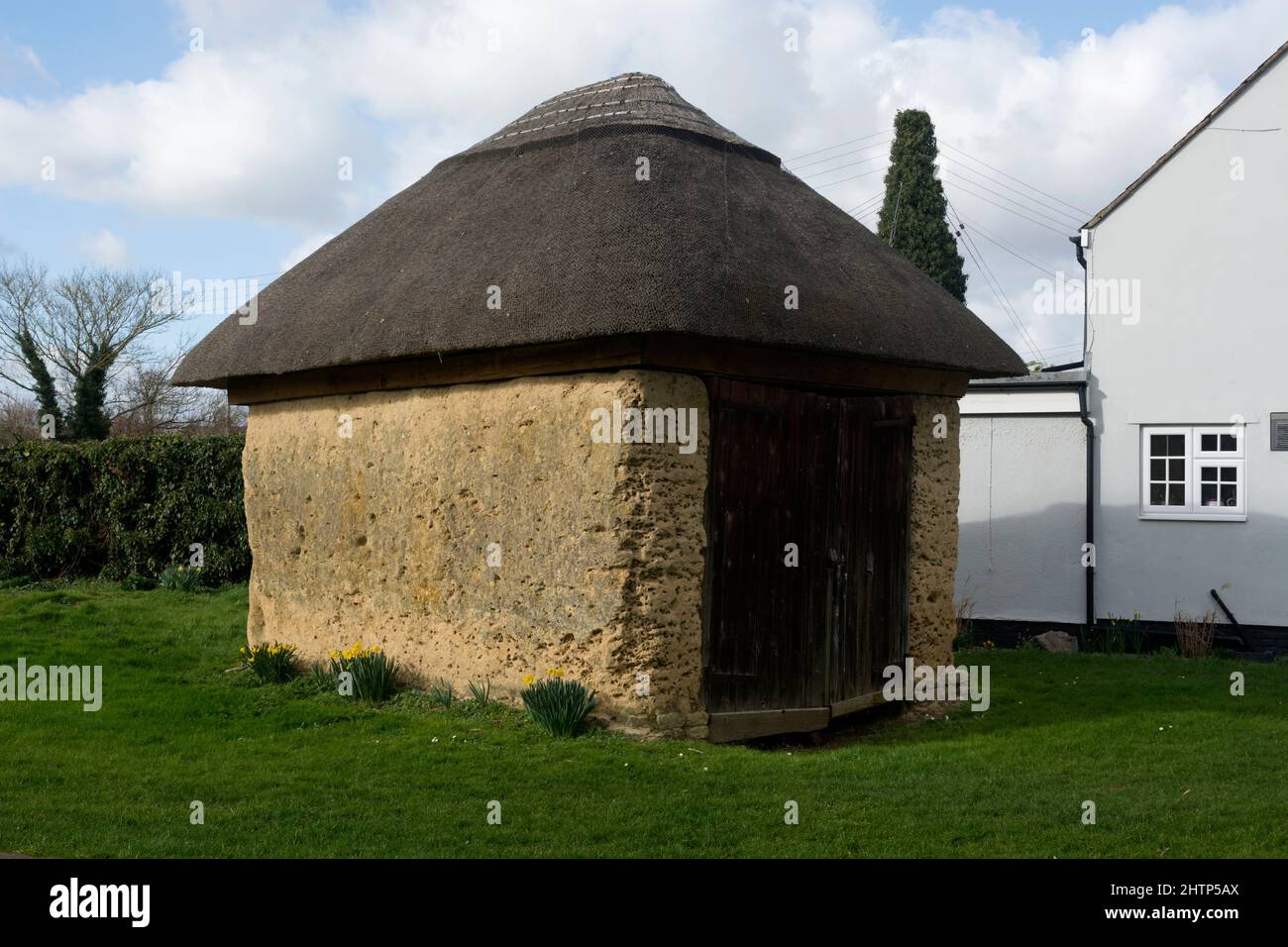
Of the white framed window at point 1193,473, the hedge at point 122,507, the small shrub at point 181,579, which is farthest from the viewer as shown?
the hedge at point 122,507

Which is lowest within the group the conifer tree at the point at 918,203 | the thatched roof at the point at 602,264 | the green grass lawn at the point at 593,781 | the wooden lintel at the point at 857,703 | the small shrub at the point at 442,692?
the green grass lawn at the point at 593,781

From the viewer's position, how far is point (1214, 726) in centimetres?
869

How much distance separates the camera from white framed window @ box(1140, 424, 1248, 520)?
1362 centimetres

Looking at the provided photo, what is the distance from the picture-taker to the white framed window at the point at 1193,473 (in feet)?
44.7

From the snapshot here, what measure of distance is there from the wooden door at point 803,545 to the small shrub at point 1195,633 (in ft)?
18.2

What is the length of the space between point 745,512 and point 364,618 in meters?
3.33

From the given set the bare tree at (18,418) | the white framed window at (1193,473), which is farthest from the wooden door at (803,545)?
the bare tree at (18,418)

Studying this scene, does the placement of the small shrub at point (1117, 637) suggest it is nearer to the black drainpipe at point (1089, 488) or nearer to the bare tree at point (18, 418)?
the black drainpipe at point (1089, 488)

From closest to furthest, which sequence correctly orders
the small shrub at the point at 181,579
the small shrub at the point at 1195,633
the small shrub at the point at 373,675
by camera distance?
the small shrub at the point at 373,675 → the small shrub at the point at 1195,633 → the small shrub at the point at 181,579
